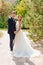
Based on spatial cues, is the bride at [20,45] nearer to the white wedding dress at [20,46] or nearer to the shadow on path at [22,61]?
the white wedding dress at [20,46]

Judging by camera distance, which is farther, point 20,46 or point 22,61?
point 20,46

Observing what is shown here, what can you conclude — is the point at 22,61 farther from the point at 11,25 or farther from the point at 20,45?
the point at 11,25

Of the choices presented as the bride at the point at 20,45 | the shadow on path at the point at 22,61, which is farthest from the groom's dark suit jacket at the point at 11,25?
the shadow on path at the point at 22,61

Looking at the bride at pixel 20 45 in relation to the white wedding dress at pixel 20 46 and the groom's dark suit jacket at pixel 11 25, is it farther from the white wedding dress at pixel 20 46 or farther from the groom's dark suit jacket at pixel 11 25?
the groom's dark suit jacket at pixel 11 25

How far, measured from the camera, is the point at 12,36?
1095 centimetres

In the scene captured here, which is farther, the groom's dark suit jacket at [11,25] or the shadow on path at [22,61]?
the groom's dark suit jacket at [11,25]

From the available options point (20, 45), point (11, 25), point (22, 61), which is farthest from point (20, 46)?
point (22, 61)

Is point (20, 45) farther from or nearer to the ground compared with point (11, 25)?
nearer to the ground

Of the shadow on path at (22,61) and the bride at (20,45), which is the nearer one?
the shadow on path at (22,61)

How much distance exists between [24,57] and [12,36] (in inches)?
Answer: 51.9

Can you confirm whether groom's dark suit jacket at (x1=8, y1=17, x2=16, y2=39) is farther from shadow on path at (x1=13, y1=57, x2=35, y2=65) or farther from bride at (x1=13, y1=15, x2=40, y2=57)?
shadow on path at (x1=13, y1=57, x2=35, y2=65)

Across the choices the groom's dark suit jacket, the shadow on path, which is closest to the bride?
the groom's dark suit jacket

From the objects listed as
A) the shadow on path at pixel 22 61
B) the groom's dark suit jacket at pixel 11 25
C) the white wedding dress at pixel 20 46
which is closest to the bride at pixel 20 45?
the white wedding dress at pixel 20 46

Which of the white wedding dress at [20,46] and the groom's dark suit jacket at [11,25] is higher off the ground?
the groom's dark suit jacket at [11,25]
